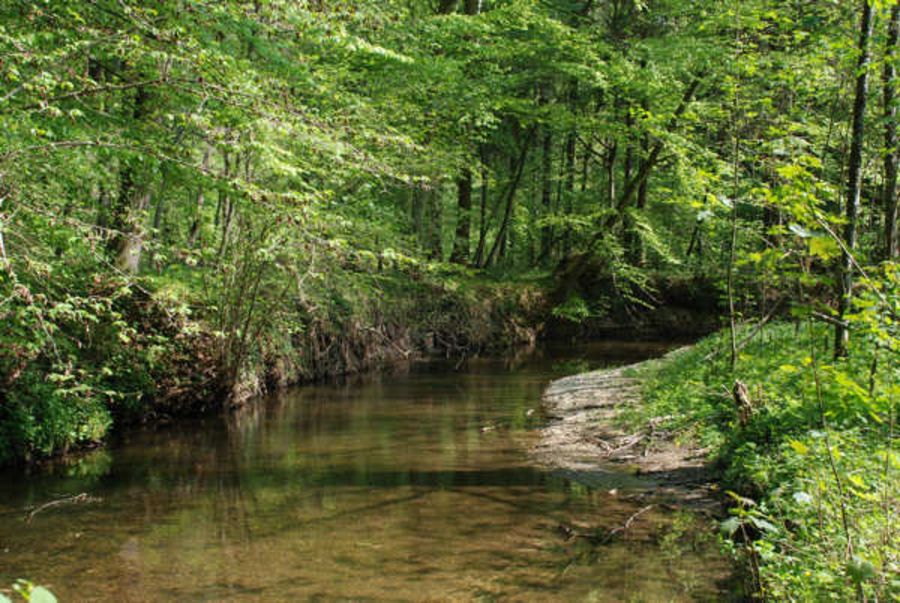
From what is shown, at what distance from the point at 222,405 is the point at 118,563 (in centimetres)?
669

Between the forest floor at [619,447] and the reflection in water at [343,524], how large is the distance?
362mm

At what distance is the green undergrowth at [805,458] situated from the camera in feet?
11.8

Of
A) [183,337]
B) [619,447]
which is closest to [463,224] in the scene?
[183,337]

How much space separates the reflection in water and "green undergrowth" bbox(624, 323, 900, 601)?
769 mm

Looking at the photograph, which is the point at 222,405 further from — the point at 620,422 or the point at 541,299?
the point at 541,299

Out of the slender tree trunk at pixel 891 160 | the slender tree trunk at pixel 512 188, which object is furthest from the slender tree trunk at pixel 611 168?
the slender tree trunk at pixel 891 160

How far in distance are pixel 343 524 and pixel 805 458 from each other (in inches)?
160

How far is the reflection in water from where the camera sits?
5.29m

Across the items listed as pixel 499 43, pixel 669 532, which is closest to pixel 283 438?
pixel 669 532

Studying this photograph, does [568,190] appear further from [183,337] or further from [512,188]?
[183,337]

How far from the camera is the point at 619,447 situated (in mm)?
8680

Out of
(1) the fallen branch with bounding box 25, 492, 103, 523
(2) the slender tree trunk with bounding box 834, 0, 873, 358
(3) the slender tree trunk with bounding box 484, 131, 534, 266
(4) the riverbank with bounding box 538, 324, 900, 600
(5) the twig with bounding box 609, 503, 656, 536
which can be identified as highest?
(3) the slender tree trunk with bounding box 484, 131, 534, 266

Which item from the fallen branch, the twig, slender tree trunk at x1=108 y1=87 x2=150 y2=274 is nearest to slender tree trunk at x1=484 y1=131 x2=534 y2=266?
slender tree trunk at x1=108 y1=87 x2=150 y2=274

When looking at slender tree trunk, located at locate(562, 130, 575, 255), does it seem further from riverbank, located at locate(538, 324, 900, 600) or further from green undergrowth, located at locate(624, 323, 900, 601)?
green undergrowth, located at locate(624, 323, 900, 601)
